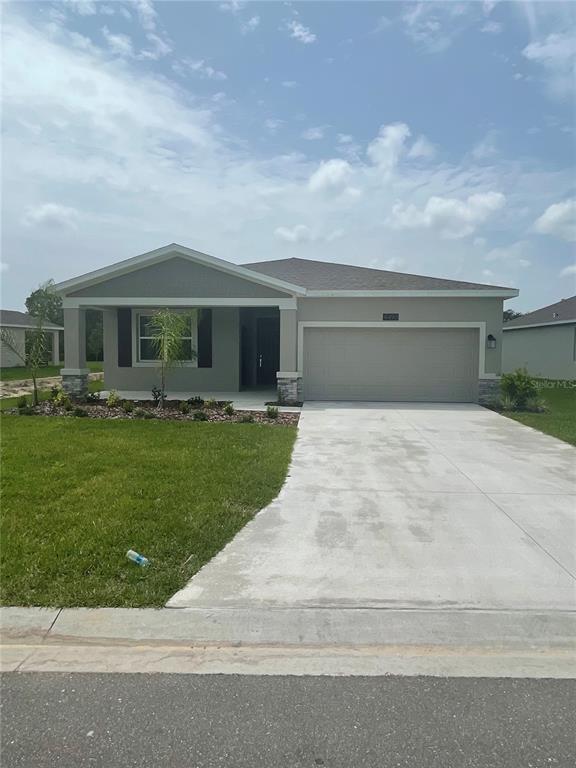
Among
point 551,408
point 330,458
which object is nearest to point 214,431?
point 330,458

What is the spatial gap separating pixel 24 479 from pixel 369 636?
4.62 metres

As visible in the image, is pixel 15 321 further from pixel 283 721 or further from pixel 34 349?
pixel 283 721

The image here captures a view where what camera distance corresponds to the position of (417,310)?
575 inches

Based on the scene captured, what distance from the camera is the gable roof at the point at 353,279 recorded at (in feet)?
47.7

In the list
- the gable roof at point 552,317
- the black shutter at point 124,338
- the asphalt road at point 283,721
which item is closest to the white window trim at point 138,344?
the black shutter at point 124,338

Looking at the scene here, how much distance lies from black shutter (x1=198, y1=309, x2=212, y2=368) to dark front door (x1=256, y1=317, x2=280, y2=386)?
3365mm

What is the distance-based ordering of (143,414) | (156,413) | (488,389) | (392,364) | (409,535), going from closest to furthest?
(409,535) → (143,414) → (156,413) → (488,389) → (392,364)

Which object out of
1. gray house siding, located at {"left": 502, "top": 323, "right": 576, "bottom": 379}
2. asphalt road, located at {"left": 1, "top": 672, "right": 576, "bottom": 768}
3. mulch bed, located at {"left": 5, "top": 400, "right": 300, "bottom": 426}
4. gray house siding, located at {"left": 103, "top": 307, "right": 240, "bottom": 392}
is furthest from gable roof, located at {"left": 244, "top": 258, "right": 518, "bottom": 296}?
asphalt road, located at {"left": 1, "top": 672, "right": 576, "bottom": 768}

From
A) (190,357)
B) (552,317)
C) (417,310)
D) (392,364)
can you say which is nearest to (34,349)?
(190,357)

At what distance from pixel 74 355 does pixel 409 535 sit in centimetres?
1174

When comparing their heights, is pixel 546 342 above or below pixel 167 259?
below

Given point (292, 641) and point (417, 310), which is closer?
point (292, 641)

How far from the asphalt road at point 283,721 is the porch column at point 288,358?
1097 centimetres

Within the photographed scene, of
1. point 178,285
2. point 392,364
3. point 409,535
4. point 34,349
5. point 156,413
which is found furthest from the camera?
point 392,364
